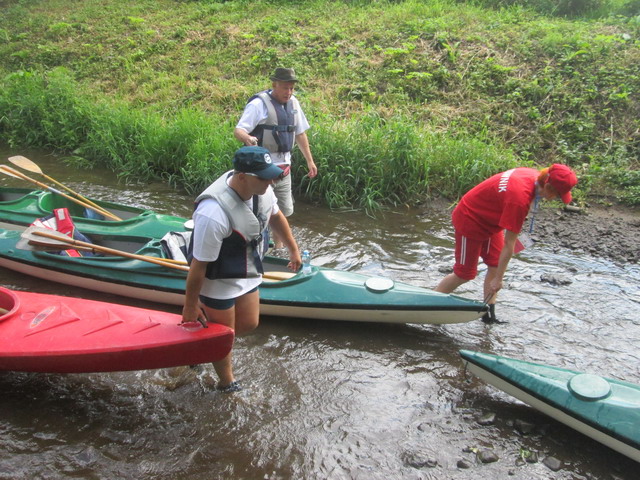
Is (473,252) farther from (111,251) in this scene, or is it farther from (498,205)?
(111,251)

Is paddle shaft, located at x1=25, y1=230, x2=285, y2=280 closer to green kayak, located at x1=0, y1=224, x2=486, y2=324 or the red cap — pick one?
green kayak, located at x1=0, y1=224, x2=486, y2=324

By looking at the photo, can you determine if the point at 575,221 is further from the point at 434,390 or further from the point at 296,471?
the point at 296,471

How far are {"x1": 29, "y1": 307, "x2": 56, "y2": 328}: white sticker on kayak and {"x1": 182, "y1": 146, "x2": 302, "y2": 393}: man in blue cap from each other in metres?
1.21

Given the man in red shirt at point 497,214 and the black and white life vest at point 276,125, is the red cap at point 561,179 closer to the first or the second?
the man in red shirt at point 497,214

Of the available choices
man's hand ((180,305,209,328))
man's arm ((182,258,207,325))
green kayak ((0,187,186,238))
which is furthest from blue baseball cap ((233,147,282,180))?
green kayak ((0,187,186,238))

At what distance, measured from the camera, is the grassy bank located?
664cm

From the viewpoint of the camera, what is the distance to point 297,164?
675 centimetres

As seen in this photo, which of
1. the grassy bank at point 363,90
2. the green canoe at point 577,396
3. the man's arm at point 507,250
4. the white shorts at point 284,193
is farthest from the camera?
the grassy bank at point 363,90

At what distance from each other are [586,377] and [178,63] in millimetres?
9582

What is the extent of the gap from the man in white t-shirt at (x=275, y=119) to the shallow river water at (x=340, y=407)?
1522 millimetres

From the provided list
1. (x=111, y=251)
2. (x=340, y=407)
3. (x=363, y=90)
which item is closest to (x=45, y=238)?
(x=111, y=251)

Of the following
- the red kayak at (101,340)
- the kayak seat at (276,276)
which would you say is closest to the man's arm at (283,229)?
the red kayak at (101,340)

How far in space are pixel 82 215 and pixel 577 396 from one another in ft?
15.7

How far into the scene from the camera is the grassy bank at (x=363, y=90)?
6.64 metres
